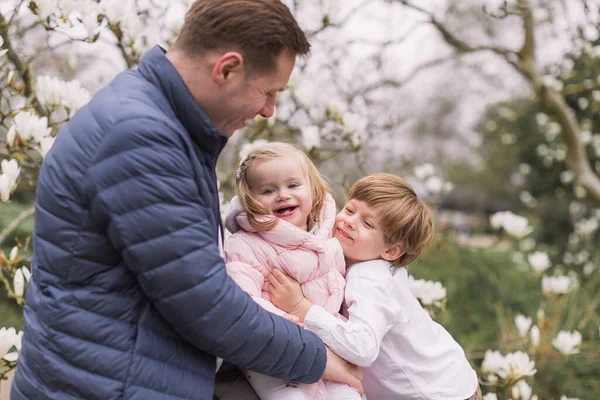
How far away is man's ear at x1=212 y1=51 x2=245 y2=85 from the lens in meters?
1.47

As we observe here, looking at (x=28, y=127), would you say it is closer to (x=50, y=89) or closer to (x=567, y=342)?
(x=50, y=89)

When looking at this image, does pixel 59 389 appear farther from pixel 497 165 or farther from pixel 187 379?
pixel 497 165

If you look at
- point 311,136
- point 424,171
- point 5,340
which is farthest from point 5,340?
point 424,171

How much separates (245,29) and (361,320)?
962 millimetres

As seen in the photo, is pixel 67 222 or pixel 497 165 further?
pixel 497 165

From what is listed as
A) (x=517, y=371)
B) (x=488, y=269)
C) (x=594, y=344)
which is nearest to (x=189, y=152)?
(x=517, y=371)

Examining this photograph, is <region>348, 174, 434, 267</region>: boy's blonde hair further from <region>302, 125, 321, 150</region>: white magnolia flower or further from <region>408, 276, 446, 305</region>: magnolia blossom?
<region>302, 125, 321, 150</region>: white magnolia flower

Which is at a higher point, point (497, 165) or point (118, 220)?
point (118, 220)

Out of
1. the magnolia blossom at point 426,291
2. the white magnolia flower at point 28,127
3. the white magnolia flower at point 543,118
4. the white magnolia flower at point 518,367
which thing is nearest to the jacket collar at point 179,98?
the white magnolia flower at point 28,127

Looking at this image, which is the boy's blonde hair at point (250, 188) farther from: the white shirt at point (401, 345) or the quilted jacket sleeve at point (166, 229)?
the quilted jacket sleeve at point (166, 229)

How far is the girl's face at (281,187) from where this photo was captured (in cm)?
202

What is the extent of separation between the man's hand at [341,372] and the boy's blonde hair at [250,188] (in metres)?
0.43

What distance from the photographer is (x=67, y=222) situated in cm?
144

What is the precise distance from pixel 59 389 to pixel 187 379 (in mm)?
294
